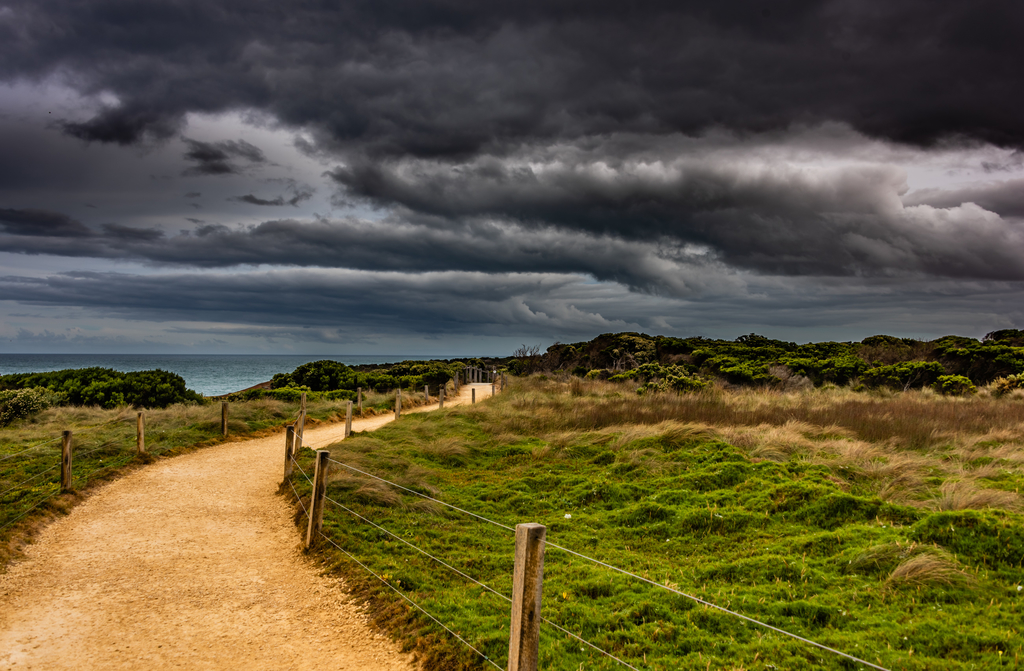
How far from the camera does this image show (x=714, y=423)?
1714 centimetres

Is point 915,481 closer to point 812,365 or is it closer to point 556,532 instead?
point 556,532

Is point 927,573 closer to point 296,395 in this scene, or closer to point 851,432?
point 851,432

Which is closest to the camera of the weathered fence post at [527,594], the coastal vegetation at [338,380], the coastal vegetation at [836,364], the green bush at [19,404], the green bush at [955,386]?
the weathered fence post at [527,594]

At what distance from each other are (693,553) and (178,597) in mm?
6969

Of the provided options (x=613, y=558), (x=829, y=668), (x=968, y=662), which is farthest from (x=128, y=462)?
(x=968, y=662)

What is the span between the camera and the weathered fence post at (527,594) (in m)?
4.16

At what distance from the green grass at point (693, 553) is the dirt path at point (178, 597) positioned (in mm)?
585

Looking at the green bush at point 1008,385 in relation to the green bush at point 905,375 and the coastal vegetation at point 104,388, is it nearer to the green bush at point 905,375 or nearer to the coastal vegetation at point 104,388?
the green bush at point 905,375

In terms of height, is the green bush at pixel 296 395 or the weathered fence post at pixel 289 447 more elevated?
the weathered fence post at pixel 289 447

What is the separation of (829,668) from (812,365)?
3169 cm

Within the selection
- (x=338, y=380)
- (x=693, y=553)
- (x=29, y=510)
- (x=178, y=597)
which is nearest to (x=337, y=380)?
(x=338, y=380)

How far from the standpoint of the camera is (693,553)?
27.2ft

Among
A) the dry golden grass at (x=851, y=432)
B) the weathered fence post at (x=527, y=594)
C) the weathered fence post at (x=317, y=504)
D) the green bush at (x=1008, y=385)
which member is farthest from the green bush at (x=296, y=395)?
the green bush at (x=1008, y=385)

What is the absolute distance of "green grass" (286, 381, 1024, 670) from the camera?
5570mm
